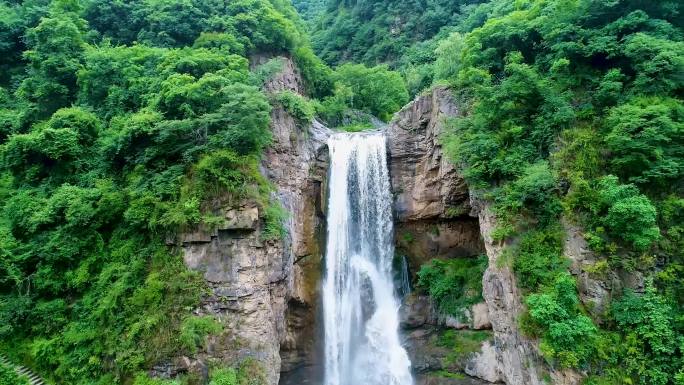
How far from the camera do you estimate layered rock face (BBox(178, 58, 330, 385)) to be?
13305mm

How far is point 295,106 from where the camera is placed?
18.0 meters

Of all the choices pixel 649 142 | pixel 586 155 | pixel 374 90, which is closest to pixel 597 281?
pixel 586 155

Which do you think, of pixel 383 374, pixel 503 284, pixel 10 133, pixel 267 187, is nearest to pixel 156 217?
pixel 267 187

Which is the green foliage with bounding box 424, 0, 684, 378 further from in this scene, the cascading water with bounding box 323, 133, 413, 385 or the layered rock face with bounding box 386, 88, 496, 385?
the cascading water with bounding box 323, 133, 413, 385

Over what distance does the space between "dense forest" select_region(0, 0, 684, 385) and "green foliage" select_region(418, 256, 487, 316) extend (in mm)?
300

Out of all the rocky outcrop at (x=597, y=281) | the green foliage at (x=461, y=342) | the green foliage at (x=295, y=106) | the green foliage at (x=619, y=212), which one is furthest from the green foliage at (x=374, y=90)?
the rocky outcrop at (x=597, y=281)

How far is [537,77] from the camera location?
44.8 ft

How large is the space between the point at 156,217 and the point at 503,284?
1244 centimetres

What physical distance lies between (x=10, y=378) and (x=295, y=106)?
14.2 meters

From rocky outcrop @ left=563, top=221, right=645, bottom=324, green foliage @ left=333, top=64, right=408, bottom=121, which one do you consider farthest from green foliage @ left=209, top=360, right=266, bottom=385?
green foliage @ left=333, top=64, right=408, bottom=121

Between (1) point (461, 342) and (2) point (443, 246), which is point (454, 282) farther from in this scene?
A: (2) point (443, 246)

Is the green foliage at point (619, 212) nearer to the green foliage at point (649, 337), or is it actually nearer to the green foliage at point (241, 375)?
the green foliage at point (649, 337)

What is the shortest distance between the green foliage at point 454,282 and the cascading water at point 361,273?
2.07 meters

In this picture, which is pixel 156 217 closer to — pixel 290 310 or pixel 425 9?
pixel 290 310
